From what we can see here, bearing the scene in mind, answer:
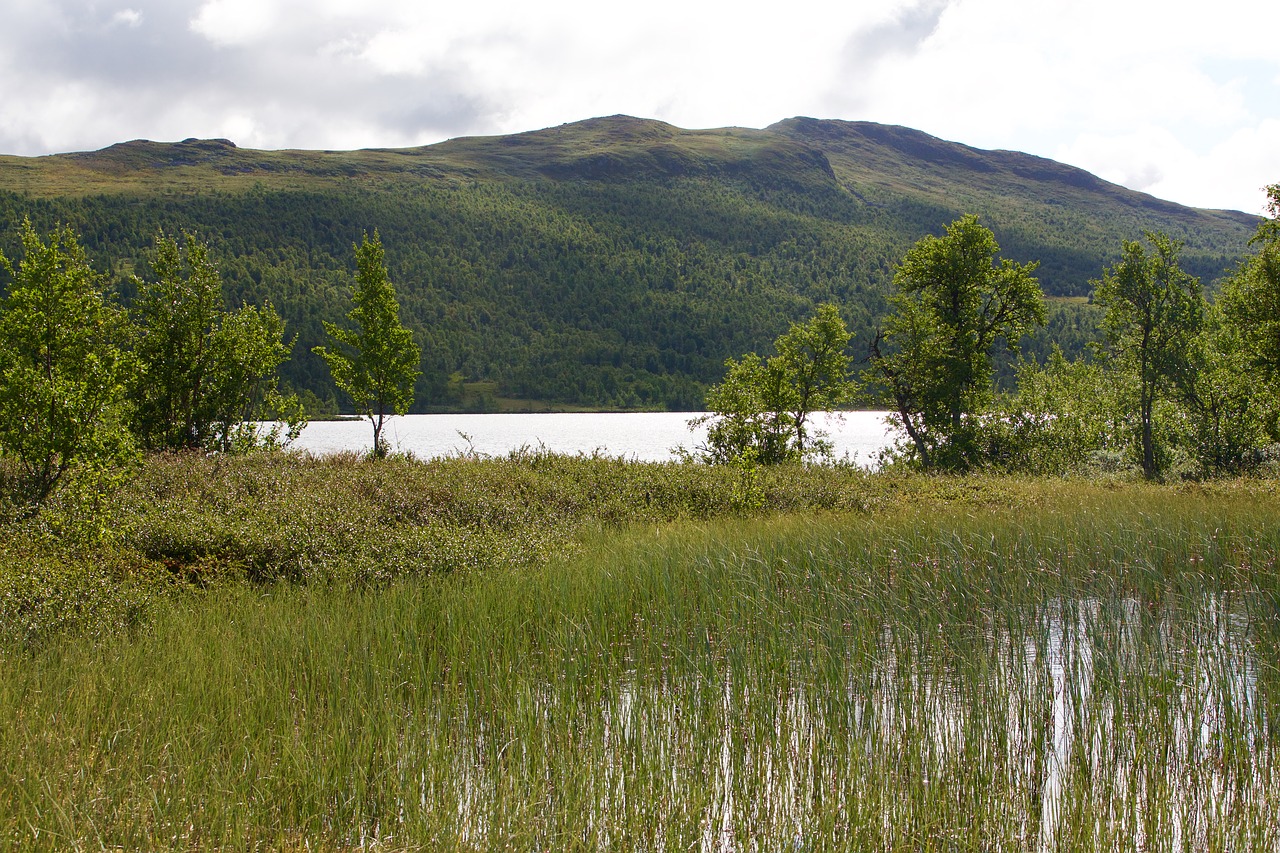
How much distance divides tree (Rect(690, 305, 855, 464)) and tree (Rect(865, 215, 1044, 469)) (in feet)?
5.53

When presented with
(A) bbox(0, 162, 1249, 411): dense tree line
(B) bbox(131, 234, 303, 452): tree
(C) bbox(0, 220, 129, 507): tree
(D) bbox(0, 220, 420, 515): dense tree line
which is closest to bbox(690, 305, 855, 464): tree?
(D) bbox(0, 220, 420, 515): dense tree line

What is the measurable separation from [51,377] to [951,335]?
94.7 ft

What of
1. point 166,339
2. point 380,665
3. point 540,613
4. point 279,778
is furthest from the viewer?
point 166,339

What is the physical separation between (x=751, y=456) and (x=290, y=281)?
16254 cm

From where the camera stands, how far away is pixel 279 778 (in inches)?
186

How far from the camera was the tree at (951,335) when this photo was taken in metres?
30.7

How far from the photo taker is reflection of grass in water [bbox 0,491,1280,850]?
14.8ft

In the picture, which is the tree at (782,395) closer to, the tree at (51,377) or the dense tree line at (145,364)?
the dense tree line at (145,364)

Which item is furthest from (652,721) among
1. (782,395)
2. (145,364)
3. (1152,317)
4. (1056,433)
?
(1056,433)

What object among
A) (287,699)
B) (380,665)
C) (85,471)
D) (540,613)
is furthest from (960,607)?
(85,471)

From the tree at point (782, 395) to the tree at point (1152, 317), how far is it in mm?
9868

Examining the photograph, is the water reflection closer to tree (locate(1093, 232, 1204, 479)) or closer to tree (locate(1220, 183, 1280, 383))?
tree (locate(1220, 183, 1280, 383))

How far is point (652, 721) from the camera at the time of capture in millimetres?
6004

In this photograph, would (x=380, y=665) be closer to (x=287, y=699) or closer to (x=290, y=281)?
(x=287, y=699)
